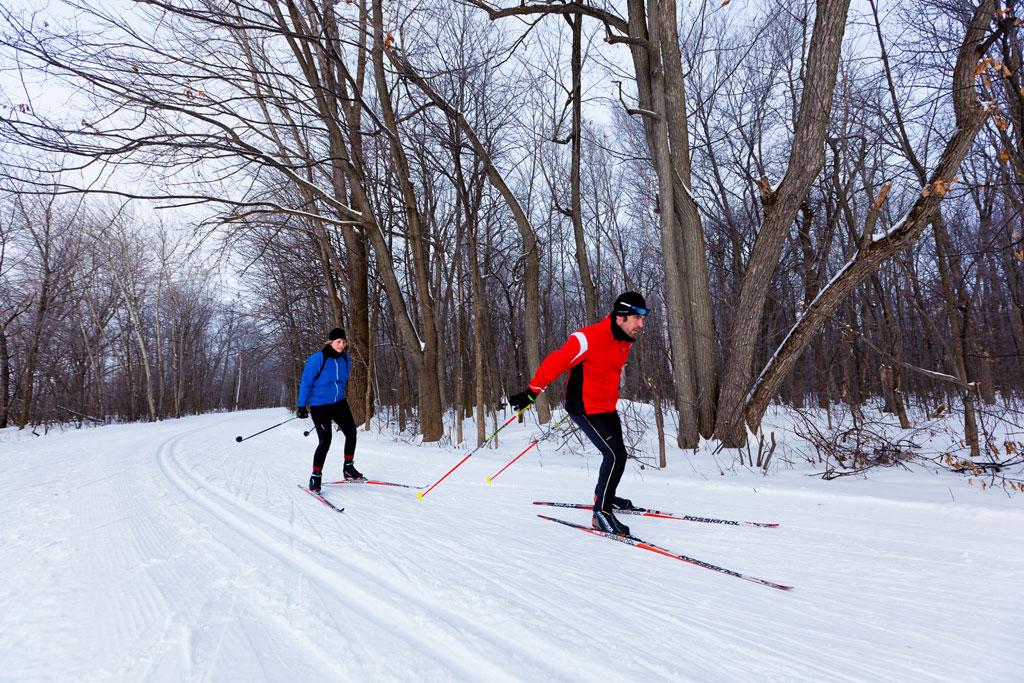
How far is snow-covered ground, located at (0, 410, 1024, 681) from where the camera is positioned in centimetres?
229

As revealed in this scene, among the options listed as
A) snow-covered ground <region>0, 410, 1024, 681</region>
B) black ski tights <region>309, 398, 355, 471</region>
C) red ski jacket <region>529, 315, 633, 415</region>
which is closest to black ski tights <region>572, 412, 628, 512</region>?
red ski jacket <region>529, 315, 633, 415</region>

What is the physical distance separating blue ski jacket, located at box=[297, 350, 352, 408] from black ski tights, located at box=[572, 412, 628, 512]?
12.7 feet

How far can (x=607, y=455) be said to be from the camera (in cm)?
454

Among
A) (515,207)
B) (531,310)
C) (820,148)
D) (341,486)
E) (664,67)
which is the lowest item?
(341,486)

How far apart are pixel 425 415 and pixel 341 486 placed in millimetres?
5146

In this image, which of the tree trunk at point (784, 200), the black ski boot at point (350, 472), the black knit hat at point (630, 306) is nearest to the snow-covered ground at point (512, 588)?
the black ski boot at point (350, 472)

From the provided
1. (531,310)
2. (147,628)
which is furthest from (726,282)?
(147,628)

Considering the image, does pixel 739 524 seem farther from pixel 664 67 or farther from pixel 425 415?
pixel 425 415

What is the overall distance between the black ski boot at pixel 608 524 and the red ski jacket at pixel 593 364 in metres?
0.90

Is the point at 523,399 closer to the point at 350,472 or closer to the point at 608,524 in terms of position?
the point at 608,524

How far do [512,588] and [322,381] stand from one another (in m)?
4.66

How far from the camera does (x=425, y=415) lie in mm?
11891

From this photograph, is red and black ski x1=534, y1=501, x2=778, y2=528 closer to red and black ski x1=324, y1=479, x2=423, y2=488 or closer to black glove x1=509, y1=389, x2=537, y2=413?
black glove x1=509, y1=389, x2=537, y2=413

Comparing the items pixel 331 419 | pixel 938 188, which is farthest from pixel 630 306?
pixel 331 419
